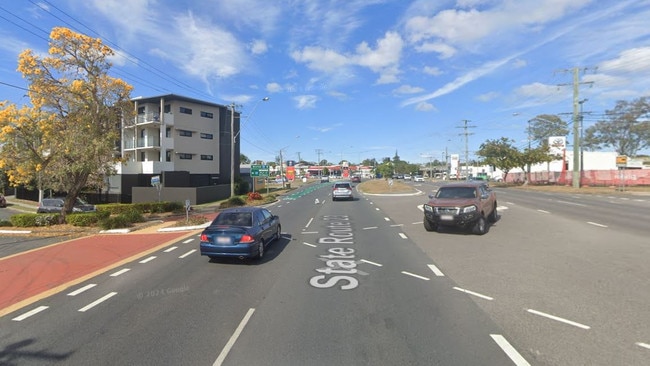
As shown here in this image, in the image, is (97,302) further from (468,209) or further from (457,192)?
(457,192)

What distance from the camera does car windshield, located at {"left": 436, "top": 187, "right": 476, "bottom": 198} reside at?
1452 centimetres

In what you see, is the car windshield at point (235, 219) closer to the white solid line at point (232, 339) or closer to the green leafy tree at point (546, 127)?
the white solid line at point (232, 339)

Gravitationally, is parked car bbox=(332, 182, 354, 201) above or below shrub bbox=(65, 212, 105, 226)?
above

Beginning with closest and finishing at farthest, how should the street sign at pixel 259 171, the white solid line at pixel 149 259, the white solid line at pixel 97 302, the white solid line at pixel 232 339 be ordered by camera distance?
the white solid line at pixel 232 339, the white solid line at pixel 97 302, the white solid line at pixel 149 259, the street sign at pixel 259 171

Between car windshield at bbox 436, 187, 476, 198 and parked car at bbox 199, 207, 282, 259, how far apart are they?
24.7ft

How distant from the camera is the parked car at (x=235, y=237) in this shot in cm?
950

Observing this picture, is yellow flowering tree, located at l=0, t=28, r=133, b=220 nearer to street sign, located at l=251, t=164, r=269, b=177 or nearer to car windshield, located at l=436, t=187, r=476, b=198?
car windshield, located at l=436, t=187, r=476, b=198

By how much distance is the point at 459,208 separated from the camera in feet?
43.9

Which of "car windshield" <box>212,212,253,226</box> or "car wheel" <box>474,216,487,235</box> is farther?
"car wheel" <box>474,216,487,235</box>

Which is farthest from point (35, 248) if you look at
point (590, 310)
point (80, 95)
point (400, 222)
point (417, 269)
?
point (590, 310)

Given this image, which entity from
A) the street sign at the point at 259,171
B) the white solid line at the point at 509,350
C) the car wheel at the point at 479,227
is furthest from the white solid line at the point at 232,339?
the street sign at the point at 259,171

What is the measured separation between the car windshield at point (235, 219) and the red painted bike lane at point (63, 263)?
289 cm

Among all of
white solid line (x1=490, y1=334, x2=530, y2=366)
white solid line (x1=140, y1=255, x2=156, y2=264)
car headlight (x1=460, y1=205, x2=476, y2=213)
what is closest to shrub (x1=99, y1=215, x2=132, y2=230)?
white solid line (x1=140, y1=255, x2=156, y2=264)

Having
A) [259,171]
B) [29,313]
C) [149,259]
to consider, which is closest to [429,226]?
[149,259]
